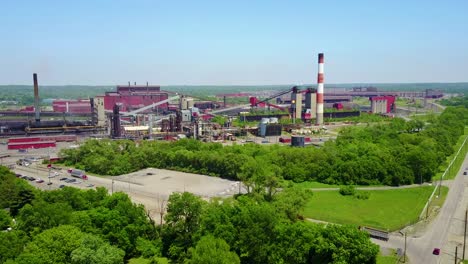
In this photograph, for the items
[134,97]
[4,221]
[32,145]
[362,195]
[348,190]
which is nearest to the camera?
[4,221]

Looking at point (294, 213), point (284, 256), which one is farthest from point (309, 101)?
point (284, 256)

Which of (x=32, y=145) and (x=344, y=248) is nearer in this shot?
(x=344, y=248)

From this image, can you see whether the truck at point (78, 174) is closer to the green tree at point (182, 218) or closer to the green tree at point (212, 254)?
the green tree at point (182, 218)

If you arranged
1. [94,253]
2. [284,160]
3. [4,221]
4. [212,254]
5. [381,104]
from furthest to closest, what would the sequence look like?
[381,104] → [284,160] → [4,221] → [94,253] → [212,254]

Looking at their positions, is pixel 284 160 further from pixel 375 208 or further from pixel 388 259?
pixel 388 259

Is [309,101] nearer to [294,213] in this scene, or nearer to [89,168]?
[89,168]

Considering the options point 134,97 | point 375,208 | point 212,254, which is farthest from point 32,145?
point 134,97
